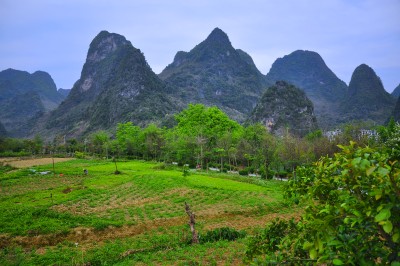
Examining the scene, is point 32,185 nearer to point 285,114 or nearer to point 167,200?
point 167,200

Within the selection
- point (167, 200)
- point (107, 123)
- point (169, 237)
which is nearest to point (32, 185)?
point (167, 200)

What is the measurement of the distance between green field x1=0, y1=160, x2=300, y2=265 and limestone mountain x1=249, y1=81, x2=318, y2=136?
112786mm

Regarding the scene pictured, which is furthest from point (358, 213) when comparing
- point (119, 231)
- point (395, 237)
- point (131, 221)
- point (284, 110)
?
point (284, 110)

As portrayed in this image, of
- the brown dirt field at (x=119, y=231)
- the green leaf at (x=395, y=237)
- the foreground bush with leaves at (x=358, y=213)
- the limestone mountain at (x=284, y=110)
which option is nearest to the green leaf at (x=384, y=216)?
the foreground bush with leaves at (x=358, y=213)

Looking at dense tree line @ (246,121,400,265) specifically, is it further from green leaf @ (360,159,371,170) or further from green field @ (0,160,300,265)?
green field @ (0,160,300,265)

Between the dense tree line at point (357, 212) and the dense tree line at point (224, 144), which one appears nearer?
the dense tree line at point (357, 212)

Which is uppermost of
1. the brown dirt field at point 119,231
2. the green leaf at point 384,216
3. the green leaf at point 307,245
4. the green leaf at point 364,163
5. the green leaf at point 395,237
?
the green leaf at point 364,163

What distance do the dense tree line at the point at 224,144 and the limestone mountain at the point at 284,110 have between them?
75940 millimetres

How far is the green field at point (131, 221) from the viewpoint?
14117 mm

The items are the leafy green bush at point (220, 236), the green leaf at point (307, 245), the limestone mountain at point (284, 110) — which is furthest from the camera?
the limestone mountain at point (284, 110)

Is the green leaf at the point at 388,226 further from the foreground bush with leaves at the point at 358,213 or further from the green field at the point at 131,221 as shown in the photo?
the green field at the point at 131,221

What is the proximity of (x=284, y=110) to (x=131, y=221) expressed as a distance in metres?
136

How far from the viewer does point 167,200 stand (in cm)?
2675

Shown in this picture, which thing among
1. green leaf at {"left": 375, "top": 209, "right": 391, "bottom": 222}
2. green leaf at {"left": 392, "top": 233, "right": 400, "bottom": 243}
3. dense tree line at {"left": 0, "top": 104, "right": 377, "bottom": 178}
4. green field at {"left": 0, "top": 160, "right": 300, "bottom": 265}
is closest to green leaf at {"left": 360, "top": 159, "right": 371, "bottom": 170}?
green leaf at {"left": 375, "top": 209, "right": 391, "bottom": 222}
